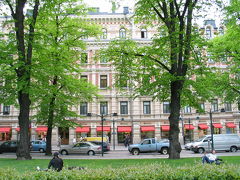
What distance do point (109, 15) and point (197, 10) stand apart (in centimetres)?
2588

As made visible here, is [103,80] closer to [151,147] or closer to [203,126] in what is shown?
[203,126]

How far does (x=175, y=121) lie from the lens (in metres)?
17.8

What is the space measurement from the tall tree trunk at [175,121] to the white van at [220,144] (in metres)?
11.1

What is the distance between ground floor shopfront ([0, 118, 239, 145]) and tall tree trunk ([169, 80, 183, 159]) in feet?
68.3

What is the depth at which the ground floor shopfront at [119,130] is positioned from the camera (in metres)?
38.4

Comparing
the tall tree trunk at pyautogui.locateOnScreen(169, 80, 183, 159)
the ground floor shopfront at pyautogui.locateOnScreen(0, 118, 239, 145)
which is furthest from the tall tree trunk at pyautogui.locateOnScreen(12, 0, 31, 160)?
the ground floor shopfront at pyautogui.locateOnScreen(0, 118, 239, 145)

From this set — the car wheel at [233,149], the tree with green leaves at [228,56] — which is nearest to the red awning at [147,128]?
the car wheel at [233,149]

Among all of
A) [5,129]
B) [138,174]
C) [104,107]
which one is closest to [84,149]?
[104,107]

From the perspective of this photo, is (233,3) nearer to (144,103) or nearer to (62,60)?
(62,60)

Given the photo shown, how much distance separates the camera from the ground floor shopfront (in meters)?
38.4

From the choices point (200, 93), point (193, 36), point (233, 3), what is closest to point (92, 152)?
point (200, 93)

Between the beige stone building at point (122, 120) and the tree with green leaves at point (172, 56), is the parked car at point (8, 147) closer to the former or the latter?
the beige stone building at point (122, 120)

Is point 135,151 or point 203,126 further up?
point 203,126

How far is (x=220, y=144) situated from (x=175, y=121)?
42.0ft
